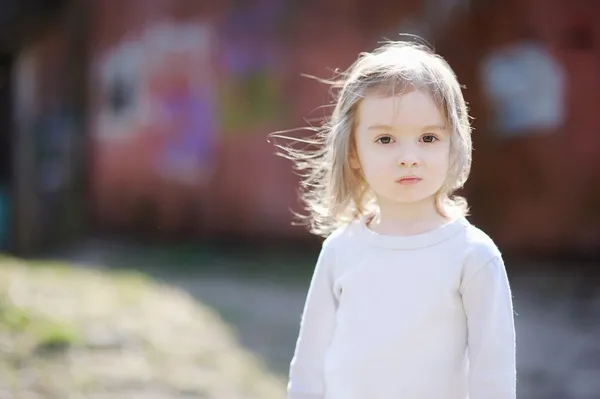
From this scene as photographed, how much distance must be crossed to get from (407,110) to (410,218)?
0.24m

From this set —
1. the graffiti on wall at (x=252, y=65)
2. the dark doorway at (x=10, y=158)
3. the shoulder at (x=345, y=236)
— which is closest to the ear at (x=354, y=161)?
the shoulder at (x=345, y=236)

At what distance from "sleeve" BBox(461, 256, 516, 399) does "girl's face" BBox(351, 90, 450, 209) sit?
0.74 ft

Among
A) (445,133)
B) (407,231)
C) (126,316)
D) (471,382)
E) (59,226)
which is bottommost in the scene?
(59,226)

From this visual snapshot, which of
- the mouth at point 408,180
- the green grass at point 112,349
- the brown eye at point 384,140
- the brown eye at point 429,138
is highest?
the brown eye at point 429,138

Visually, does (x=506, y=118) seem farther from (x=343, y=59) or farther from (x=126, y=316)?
(x=126, y=316)

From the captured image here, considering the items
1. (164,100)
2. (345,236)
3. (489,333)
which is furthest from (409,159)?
(164,100)

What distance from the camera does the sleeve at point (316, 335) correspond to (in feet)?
7.01

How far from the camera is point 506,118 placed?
7949mm

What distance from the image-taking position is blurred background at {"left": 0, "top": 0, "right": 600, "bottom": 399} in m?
5.53

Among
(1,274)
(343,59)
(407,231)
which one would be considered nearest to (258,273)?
(343,59)

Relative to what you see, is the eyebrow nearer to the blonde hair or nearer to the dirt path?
the blonde hair

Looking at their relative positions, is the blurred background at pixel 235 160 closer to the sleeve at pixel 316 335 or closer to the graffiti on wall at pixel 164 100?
the graffiti on wall at pixel 164 100

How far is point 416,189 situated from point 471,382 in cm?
41

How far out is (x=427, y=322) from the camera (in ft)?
6.38
